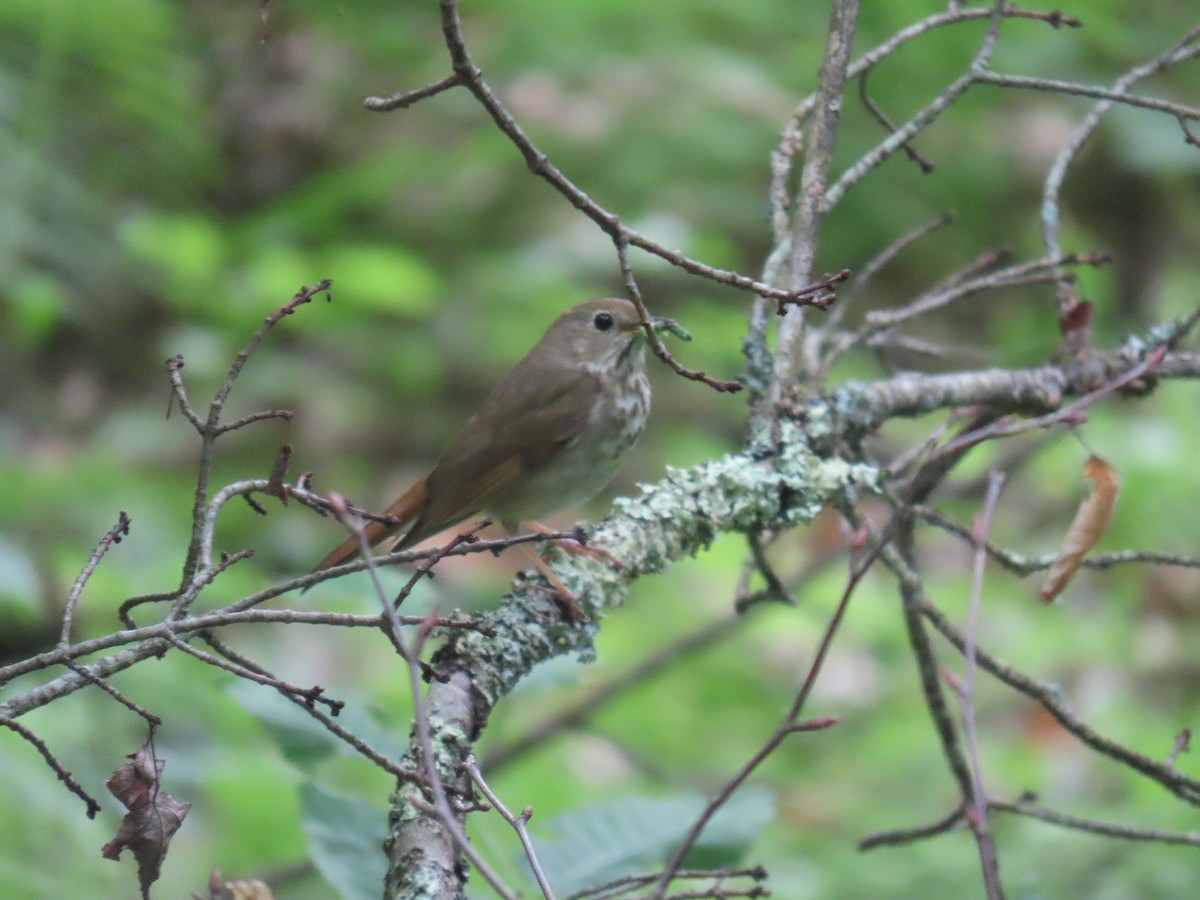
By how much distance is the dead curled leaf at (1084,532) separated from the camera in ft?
6.74

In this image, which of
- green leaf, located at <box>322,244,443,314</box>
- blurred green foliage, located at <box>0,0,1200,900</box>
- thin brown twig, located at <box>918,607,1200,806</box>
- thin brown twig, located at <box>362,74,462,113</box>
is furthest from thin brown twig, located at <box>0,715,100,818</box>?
green leaf, located at <box>322,244,443,314</box>

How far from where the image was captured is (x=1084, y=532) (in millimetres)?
2070

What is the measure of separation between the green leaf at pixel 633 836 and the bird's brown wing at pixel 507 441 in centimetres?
101

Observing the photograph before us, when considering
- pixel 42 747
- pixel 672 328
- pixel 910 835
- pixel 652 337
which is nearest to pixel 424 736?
pixel 42 747

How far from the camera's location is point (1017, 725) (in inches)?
239

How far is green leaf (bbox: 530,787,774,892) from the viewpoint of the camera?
2037 mm

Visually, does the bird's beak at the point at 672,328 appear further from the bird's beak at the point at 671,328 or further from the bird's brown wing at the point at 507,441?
the bird's brown wing at the point at 507,441

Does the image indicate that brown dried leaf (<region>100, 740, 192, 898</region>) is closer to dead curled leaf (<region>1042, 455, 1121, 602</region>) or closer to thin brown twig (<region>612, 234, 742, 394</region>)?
thin brown twig (<region>612, 234, 742, 394</region>)

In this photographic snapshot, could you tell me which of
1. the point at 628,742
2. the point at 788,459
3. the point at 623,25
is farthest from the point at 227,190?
the point at 788,459

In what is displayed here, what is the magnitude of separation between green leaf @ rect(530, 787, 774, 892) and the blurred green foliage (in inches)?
4.9

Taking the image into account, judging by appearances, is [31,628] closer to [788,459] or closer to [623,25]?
[788,459]

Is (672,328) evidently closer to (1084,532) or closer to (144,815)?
(1084,532)

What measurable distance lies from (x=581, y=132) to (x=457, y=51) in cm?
614

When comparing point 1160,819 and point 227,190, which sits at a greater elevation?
point 227,190
